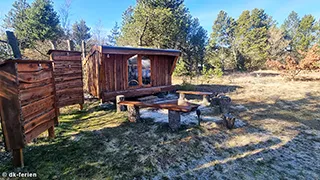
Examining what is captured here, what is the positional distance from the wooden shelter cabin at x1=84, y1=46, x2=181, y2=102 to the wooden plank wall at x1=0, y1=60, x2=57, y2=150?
9.59 feet

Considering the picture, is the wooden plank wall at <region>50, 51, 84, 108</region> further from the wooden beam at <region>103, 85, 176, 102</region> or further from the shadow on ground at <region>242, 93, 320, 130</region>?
the shadow on ground at <region>242, 93, 320, 130</region>

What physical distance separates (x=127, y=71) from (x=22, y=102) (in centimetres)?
446

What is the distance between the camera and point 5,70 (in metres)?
2.26

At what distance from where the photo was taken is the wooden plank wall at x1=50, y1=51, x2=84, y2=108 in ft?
16.3

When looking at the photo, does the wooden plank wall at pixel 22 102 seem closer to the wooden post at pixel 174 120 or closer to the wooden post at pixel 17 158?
the wooden post at pixel 17 158

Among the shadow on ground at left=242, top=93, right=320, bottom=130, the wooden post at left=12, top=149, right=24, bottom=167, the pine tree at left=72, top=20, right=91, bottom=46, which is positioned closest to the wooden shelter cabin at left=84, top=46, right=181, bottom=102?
the wooden post at left=12, top=149, right=24, bottom=167

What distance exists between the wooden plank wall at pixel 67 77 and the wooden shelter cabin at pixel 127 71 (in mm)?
699

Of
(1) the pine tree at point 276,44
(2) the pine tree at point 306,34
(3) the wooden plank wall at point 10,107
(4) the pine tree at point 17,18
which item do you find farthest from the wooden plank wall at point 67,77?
(2) the pine tree at point 306,34

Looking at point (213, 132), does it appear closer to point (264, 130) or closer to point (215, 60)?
point (264, 130)

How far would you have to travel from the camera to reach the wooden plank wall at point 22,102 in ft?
7.45

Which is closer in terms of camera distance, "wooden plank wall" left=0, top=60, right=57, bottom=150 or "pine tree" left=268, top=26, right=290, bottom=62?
"wooden plank wall" left=0, top=60, right=57, bottom=150

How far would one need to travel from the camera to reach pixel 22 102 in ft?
7.85

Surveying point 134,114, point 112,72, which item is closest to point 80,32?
point 112,72

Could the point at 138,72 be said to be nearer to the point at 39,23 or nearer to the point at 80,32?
the point at 39,23
